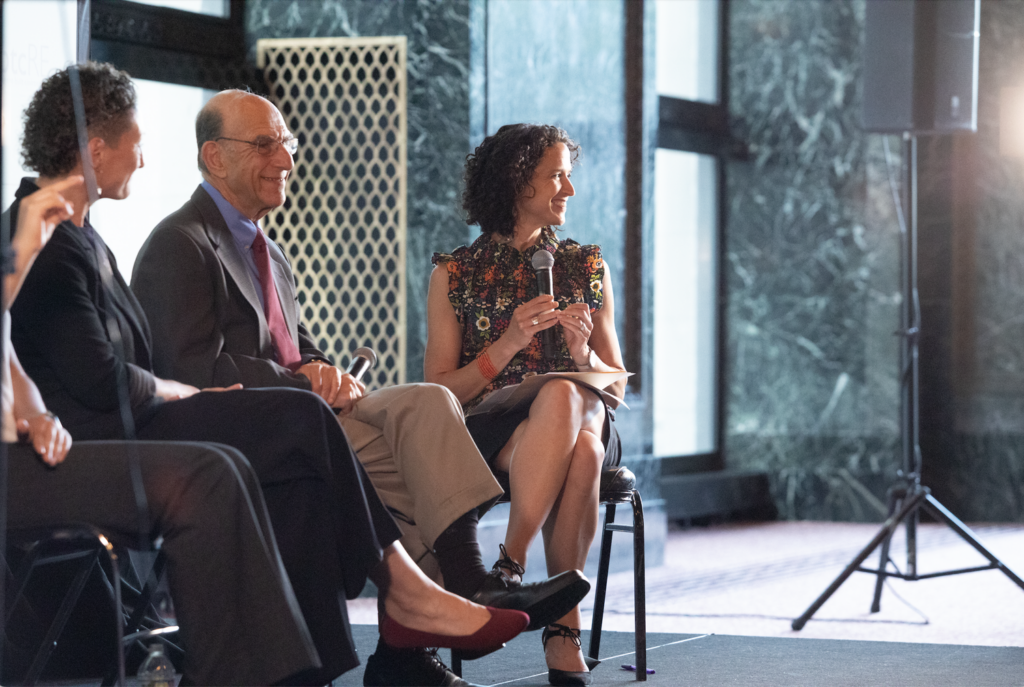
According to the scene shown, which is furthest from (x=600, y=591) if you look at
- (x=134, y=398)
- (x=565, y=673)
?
(x=134, y=398)

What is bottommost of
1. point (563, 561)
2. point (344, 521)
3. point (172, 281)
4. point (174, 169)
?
point (563, 561)

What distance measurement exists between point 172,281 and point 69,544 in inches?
21.6

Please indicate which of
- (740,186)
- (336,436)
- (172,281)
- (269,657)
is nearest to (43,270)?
(172,281)

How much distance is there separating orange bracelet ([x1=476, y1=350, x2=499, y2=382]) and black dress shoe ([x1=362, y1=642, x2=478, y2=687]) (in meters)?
0.67

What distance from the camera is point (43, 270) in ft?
6.79

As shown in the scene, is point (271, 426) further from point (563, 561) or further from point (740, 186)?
point (740, 186)

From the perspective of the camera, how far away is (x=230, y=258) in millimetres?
2492

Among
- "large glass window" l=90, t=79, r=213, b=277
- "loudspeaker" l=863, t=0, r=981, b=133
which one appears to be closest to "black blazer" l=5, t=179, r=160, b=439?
"large glass window" l=90, t=79, r=213, b=277

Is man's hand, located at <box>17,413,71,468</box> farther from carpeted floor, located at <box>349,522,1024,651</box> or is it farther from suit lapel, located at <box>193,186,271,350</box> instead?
carpeted floor, located at <box>349,522,1024,651</box>

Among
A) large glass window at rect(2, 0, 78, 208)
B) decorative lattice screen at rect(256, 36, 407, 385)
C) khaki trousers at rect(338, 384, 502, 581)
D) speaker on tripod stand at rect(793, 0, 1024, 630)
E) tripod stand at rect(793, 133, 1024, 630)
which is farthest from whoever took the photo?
decorative lattice screen at rect(256, 36, 407, 385)

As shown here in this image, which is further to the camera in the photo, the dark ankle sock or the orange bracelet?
the orange bracelet

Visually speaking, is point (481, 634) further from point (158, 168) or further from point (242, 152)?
→ point (158, 168)

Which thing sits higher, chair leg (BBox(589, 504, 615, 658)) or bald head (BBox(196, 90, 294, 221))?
bald head (BBox(196, 90, 294, 221))

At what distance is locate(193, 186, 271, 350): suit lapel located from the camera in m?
2.47
